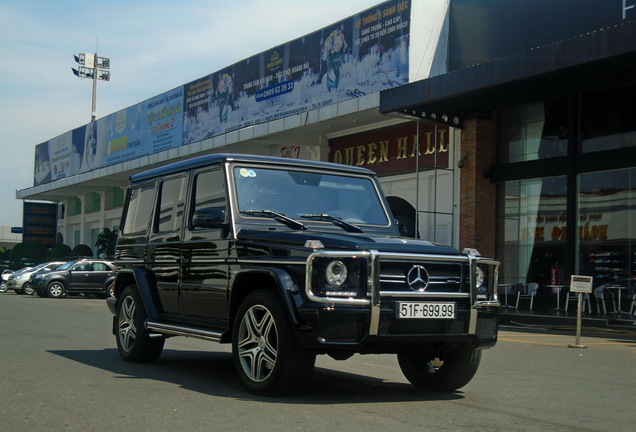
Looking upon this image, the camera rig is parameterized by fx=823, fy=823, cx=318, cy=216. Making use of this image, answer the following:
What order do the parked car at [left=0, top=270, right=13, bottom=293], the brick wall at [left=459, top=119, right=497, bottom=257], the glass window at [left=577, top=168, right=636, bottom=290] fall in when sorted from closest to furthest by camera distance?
the glass window at [left=577, top=168, right=636, bottom=290] → the brick wall at [left=459, top=119, right=497, bottom=257] → the parked car at [left=0, top=270, right=13, bottom=293]

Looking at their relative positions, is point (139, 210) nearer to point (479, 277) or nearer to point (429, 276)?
point (429, 276)

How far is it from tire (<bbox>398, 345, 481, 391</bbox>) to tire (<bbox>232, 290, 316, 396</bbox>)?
1.43 meters

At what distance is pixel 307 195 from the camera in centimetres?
780

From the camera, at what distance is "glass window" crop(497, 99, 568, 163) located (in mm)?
22781

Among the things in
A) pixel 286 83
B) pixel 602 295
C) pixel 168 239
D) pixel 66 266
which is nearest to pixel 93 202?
pixel 66 266

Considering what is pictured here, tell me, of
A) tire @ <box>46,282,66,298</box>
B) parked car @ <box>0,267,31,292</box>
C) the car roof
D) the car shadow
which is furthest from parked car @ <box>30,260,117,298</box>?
the car roof

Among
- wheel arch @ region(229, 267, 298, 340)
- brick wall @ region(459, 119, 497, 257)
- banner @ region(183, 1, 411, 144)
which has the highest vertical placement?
banner @ region(183, 1, 411, 144)

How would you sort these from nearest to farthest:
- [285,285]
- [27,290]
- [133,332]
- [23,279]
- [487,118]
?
[285,285] < [133,332] < [487,118] < [27,290] < [23,279]

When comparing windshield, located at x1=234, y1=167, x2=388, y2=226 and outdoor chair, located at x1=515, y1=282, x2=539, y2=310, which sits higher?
windshield, located at x1=234, y1=167, x2=388, y2=226

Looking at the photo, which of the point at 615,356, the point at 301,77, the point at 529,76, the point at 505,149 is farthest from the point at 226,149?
the point at 615,356

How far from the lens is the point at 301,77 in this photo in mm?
29797

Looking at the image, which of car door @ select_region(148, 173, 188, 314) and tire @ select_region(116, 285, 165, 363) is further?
tire @ select_region(116, 285, 165, 363)

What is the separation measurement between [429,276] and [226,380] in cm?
233

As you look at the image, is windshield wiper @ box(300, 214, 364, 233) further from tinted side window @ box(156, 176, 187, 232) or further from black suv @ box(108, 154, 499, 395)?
tinted side window @ box(156, 176, 187, 232)
